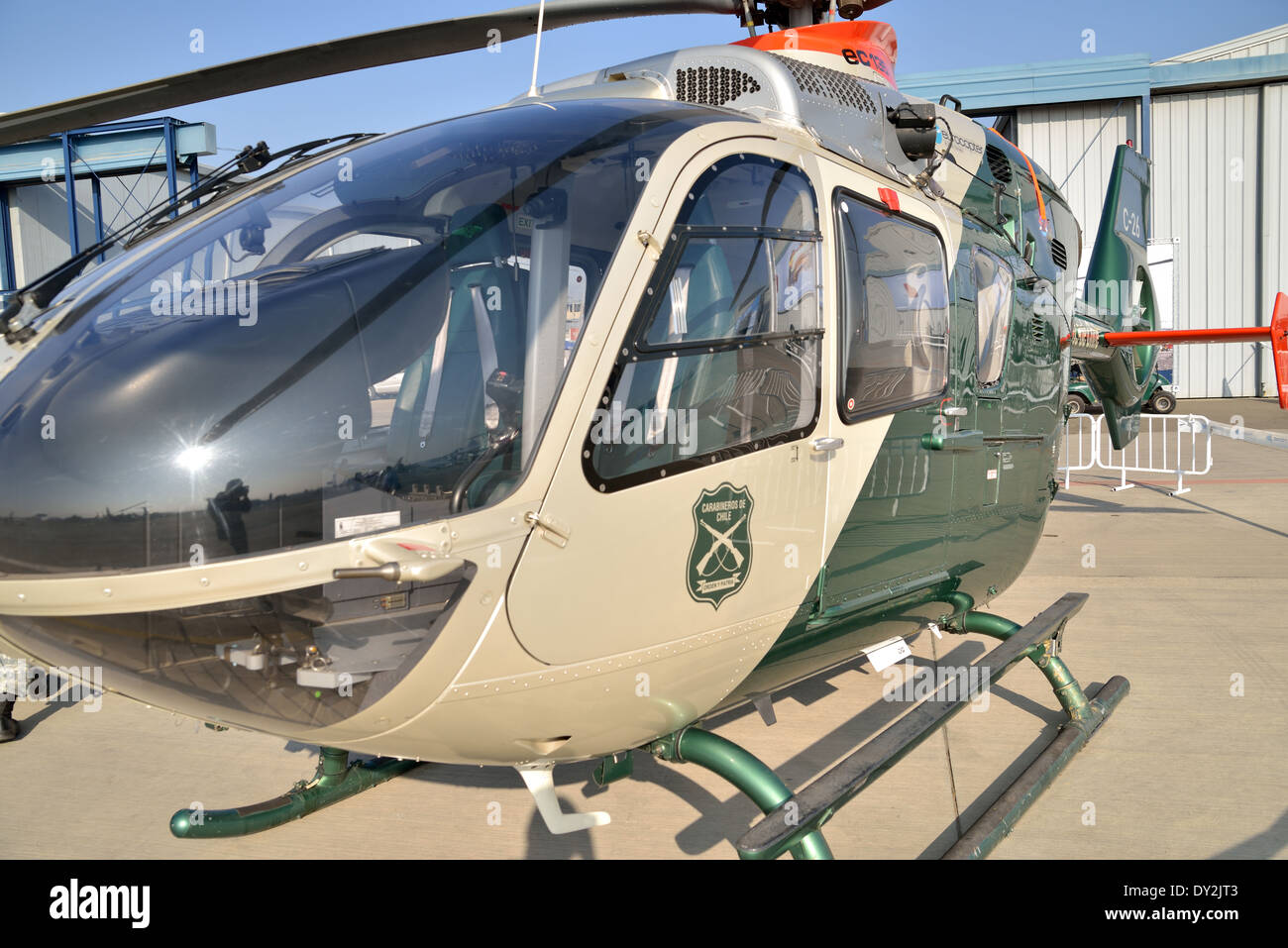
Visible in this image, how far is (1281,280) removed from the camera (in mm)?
26953

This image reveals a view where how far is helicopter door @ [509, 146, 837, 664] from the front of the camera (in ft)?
7.52

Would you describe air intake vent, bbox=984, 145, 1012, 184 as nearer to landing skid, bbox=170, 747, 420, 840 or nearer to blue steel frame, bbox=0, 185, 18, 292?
landing skid, bbox=170, 747, 420, 840

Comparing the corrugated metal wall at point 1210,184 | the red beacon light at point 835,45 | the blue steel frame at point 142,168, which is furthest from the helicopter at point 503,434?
the corrugated metal wall at point 1210,184

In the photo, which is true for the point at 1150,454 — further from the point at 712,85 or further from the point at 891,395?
the point at 712,85

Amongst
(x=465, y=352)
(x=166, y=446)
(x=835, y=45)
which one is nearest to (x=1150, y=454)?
(x=835, y=45)

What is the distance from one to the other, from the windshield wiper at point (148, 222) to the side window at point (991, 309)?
252 centimetres

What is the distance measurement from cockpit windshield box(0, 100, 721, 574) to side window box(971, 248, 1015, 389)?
69.2 inches

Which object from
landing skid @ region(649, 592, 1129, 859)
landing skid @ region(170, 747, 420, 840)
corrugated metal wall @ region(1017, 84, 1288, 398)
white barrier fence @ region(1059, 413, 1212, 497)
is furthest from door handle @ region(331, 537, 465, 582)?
corrugated metal wall @ region(1017, 84, 1288, 398)

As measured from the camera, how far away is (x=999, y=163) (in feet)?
14.7

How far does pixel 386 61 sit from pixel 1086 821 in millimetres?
3903

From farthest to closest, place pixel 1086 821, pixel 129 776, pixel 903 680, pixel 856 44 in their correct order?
1. pixel 903 680
2. pixel 856 44
3. pixel 129 776
4. pixel 1086 821

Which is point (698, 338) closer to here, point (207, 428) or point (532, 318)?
point (532, 318)

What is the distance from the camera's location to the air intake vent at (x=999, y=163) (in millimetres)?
4391
